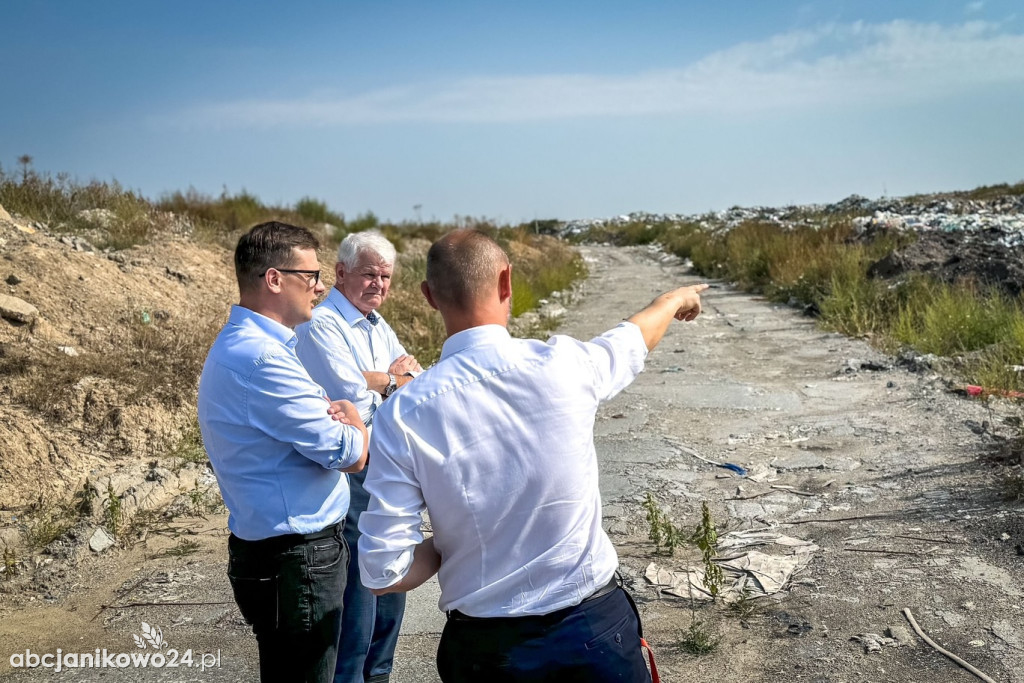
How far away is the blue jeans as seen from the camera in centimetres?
281

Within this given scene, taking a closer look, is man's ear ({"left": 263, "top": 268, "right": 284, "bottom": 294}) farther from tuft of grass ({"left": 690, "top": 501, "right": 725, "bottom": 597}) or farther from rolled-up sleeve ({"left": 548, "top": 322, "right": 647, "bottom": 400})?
tuft of grass ({"left": 690, "top": 501, "right": 725, "bottom": 597})

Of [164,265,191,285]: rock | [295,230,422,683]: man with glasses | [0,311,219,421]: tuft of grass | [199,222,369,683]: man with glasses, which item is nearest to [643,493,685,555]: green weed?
[295,230,422,683]: man with glasses

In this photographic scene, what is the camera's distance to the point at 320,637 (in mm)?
2461

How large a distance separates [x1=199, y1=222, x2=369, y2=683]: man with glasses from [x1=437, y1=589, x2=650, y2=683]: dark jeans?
73 centimetres

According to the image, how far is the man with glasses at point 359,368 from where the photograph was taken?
283 centimetres

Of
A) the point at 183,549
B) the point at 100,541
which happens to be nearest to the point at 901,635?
the point at 183,549

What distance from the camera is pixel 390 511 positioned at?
175cm

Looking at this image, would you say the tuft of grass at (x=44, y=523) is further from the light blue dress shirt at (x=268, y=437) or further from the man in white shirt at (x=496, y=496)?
the man in white shirt at (x=496, y=496)

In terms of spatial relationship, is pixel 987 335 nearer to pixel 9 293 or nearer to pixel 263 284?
pixel 263 284

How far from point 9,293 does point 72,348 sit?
96 cm

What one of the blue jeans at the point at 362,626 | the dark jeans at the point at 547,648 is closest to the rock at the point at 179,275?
the blue jeans at the point at 362,626

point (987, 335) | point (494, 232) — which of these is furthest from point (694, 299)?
point (494, 232)

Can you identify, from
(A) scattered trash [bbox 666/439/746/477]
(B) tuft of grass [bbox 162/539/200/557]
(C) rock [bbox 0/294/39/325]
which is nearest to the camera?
(B) tuft of grass [bbox 162/539/200/557]

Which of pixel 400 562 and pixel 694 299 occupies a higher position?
pixel 694 299
